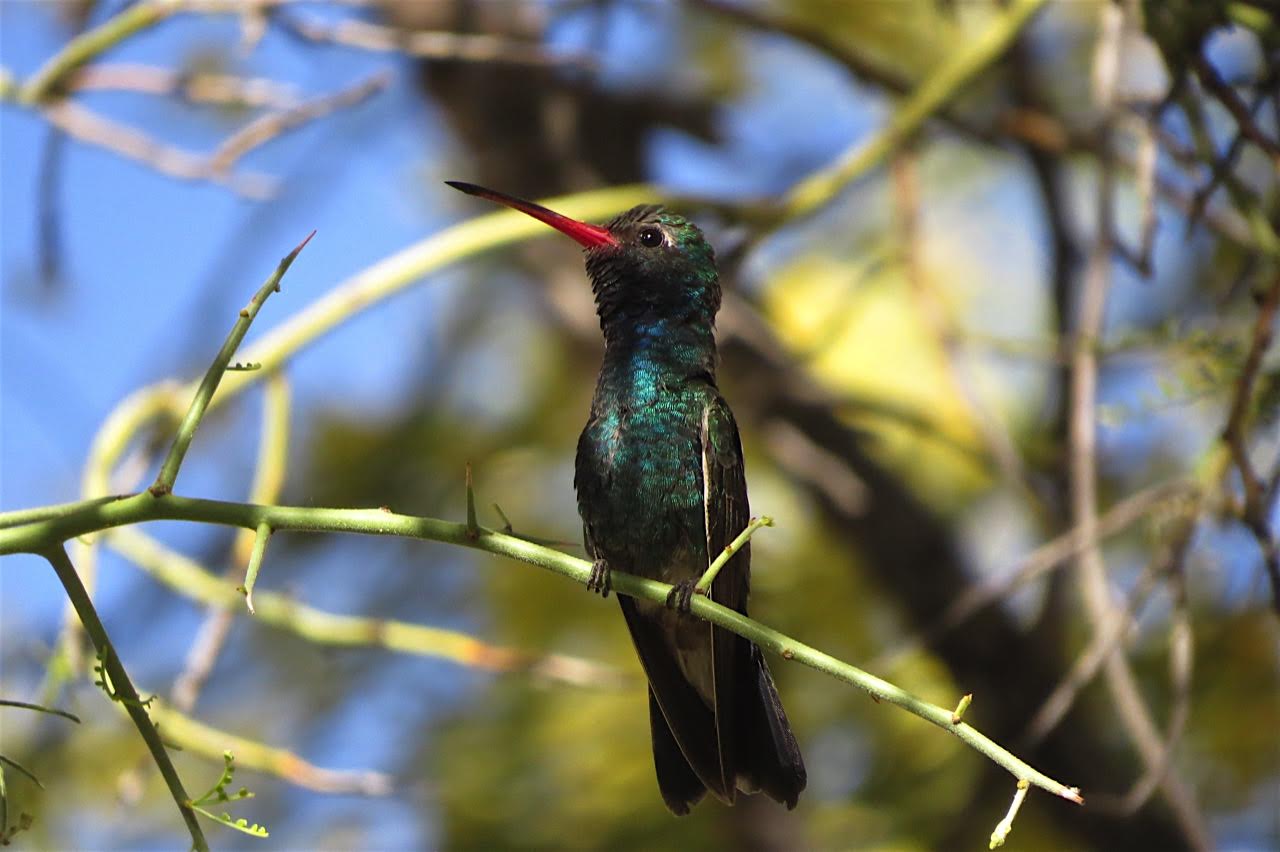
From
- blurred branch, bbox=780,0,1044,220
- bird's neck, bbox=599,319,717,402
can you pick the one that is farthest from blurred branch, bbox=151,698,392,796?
blurred branch, bbox=780,0,1044,220

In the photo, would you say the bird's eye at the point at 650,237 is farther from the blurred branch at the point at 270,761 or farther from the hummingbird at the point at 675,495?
the blurred branch at the point at 270,761

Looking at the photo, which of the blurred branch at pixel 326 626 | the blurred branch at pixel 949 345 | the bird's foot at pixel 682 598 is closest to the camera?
the bird's foot at pixel 682 598

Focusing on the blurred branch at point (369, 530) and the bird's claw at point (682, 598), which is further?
the bird's claw at point (682, 598)

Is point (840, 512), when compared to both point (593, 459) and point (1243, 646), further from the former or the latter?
point (593, 459)

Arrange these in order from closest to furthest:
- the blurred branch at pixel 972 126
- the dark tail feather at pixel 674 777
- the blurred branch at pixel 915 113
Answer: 1. the dark tail feather at pixel 674 777
2. the blurred branch at pixel 915 113
3. the blurred branch at pixel 972 126

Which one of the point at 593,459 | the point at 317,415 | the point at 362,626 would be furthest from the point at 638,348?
the point at 317,415

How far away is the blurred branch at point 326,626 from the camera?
2.55m

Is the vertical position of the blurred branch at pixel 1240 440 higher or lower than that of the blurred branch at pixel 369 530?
higher

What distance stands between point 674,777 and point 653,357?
2.41 ft

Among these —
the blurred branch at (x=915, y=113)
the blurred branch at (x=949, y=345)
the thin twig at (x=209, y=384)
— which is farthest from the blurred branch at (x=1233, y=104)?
the thin twig at (x=209, y=384)

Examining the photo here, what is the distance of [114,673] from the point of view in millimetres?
1482

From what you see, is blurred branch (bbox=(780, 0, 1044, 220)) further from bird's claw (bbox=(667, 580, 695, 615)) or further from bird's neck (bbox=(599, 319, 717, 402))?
bird's claw (bbox=(667, 580, 695, 615))

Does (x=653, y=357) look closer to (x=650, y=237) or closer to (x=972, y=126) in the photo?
(x=650, y=237)

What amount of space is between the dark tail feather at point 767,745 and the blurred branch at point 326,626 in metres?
0.41
